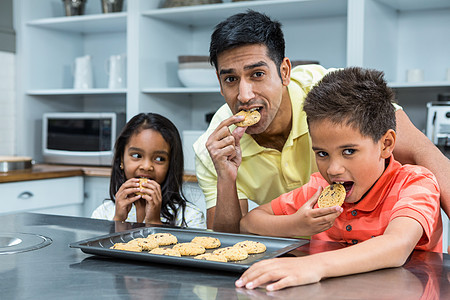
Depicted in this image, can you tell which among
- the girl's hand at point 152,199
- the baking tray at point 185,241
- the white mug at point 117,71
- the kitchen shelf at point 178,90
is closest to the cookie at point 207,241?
the baking tray at point 185,241

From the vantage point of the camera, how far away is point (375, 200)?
4.28ft

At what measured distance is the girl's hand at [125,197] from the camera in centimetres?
195

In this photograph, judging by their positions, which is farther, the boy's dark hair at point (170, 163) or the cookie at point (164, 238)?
the boy's dark hair at point (170, 163)

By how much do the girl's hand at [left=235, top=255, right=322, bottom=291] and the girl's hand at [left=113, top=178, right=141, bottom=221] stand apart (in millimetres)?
1134

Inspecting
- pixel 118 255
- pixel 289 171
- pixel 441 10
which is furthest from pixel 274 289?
pixel 441 10

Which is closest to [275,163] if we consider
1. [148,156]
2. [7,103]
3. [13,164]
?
[148,156]

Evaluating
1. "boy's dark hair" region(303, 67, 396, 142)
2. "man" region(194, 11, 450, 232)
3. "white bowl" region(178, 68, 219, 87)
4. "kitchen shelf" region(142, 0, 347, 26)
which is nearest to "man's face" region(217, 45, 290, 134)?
"man" region(194, 11, 450, 232)

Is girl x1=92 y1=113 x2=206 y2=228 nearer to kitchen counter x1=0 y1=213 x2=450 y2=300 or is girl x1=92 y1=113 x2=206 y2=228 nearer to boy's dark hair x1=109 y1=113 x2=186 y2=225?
boy's dark hair x1=109 y1=113 x2=186 y2=225

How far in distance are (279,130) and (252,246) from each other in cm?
85

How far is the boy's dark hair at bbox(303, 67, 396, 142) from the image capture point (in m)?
1.27

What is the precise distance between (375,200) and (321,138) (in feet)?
0.68

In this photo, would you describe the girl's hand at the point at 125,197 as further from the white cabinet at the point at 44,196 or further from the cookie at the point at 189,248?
the white cabinet at the point at 44,196

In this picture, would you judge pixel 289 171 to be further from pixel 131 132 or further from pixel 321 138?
pixel 131 132

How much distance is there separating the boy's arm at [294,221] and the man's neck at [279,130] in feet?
1.49
